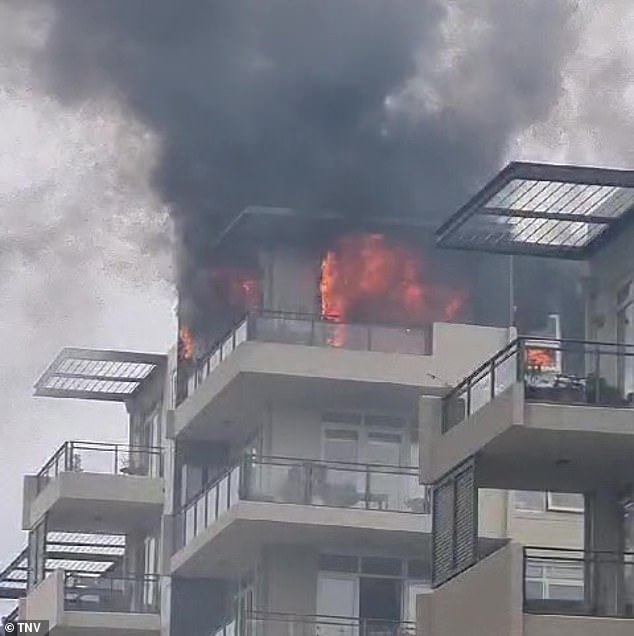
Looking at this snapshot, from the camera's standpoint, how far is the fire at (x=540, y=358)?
37469 millimetres

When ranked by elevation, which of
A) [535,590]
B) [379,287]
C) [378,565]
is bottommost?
[535,590]

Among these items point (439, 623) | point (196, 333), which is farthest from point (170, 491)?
point (439, 623)

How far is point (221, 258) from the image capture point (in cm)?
5591

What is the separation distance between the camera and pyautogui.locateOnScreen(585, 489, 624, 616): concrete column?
37156mm

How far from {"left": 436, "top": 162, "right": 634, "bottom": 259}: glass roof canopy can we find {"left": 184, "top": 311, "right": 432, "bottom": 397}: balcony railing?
9.19m

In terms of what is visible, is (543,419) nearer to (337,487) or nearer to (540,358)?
(540,358)

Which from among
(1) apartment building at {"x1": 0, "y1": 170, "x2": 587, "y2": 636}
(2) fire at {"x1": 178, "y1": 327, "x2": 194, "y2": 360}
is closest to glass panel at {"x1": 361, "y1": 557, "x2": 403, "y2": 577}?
(1) apartment building at {"x1": 0, "y1": 170, "x2": 587, "y2": 636}

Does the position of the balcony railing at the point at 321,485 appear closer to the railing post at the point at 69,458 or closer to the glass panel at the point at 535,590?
the railing post at the point at 69,458

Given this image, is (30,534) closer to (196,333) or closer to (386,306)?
(196,333)

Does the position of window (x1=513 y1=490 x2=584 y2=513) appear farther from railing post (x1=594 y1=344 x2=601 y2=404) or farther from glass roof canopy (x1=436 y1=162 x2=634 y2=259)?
railing post (x1=594 y1=344 x2=601 y2=404)

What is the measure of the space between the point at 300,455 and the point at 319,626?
3.56 meters

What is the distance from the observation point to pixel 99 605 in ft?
188

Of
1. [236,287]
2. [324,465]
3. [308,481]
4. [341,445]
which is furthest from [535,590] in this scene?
[236,287]

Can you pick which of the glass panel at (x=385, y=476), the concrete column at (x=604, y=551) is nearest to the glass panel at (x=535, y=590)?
the concrete column at (x=604, y=551)
